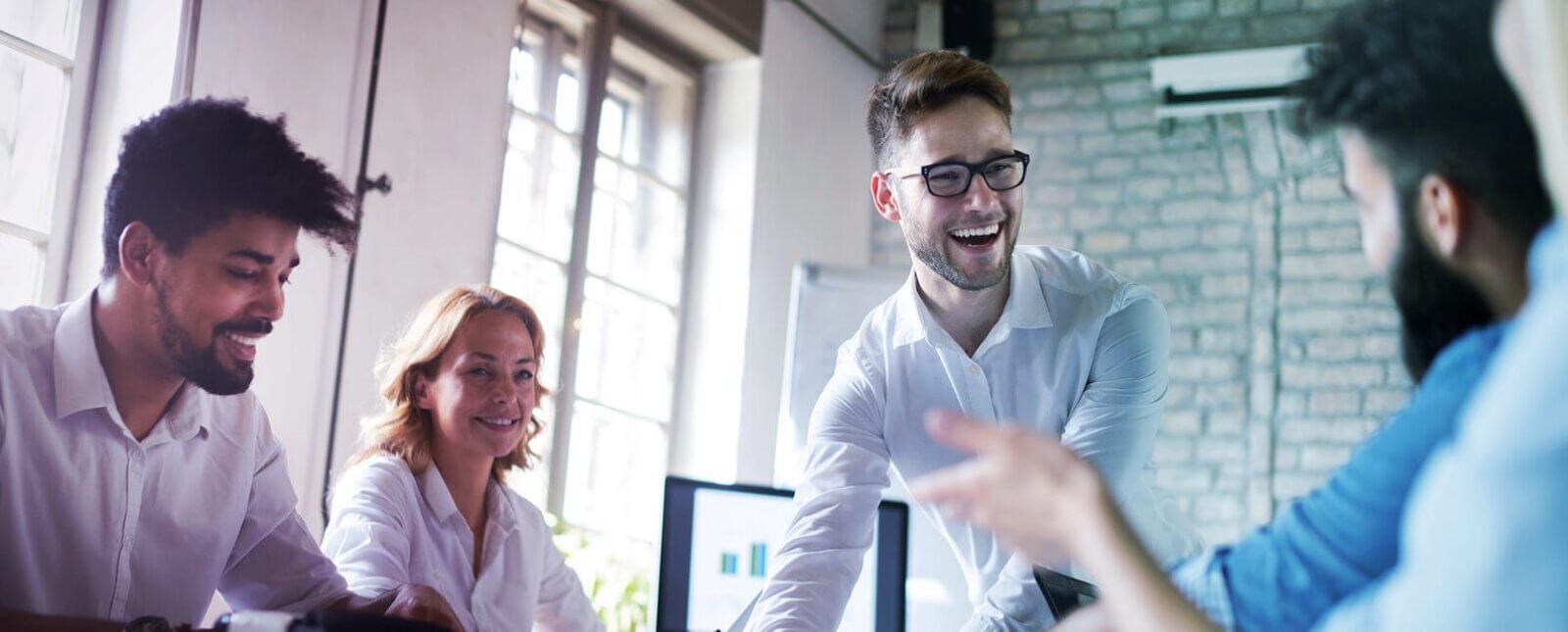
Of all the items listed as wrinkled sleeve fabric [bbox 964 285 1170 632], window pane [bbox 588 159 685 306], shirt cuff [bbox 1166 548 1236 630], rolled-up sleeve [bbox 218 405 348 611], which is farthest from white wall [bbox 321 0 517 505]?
shirt cuff [bbox 1166 548 1236 630]

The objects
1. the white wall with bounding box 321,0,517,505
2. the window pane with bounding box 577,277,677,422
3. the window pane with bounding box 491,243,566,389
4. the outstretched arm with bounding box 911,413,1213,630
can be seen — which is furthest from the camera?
the window pane with bounding box 577,277,677,422

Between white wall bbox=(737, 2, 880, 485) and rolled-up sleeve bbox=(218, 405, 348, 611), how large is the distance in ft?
10.1

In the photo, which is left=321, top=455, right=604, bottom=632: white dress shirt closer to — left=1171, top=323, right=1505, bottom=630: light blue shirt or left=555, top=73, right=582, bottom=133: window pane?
left=1171, top=323, right=1505, bottom=630: light blue shirt

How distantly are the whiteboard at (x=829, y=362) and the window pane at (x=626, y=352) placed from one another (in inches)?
32.8

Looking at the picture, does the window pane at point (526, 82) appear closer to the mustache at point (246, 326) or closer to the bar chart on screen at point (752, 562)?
the bar chart on screen at point (752, 562)

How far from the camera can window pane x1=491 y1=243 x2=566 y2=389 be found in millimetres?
4398

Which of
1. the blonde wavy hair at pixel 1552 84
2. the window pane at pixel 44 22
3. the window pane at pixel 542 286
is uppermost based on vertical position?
the window pane at pixel 44 22

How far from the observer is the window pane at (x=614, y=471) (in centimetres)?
474

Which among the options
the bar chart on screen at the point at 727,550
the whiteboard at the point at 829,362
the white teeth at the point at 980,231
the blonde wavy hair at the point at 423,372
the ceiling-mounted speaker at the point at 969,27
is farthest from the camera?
the ceiling-mounted speaker at the point at 969,27

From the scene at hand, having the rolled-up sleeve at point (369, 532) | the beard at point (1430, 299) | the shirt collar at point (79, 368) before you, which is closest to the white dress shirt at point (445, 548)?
the rolled-up sleeve at point (369, 532)

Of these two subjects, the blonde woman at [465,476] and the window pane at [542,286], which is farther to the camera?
the window pane at [542,286]

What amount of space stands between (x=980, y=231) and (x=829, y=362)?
6.71ft

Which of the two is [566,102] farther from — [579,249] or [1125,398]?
[1125,398]

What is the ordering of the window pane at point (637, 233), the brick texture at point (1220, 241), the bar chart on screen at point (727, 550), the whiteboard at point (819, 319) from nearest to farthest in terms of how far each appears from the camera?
the bar chart on screen at point (727, 550), the whiteboard at point (819, 319), the window pane at point (637, 233), the brick texture at point (1220, 241)
